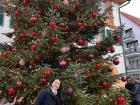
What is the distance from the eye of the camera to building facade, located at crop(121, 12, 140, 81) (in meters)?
37.8

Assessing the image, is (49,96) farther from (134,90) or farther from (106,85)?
(134,90)

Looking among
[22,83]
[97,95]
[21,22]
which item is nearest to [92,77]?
[97,95]

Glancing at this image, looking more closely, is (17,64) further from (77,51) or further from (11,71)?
(77,51)

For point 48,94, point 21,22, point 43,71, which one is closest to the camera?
point 48,94

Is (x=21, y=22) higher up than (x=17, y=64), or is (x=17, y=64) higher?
(x=21, y=22)

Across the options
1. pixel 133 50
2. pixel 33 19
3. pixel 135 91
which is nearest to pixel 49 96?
pixel 33 19

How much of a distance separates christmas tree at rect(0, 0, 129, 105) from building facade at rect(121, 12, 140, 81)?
28.6 metres

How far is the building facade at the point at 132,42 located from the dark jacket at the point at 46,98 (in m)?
31.7

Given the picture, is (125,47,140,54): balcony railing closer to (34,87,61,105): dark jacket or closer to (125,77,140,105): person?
(125,77,140,105): person

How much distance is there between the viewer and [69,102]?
25.2 ft

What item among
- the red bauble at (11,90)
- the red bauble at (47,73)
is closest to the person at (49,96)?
the red bauble at (47,73)

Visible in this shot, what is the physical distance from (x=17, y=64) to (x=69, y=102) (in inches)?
72.6

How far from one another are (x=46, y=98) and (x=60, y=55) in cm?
217

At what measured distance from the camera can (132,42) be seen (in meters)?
39.9
